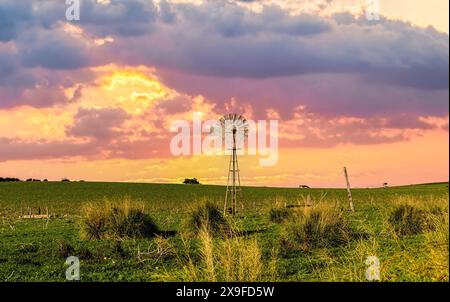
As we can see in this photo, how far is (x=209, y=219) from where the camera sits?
95.4 feet

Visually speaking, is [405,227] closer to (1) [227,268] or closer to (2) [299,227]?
(2) [299,227]

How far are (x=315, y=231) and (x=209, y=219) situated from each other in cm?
723

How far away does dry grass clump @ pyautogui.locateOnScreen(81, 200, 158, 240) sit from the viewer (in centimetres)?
2741

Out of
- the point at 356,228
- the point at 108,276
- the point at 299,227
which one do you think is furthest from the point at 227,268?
the point at 356,228

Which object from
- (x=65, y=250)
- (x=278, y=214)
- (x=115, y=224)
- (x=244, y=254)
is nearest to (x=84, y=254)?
(x=65, y=250)

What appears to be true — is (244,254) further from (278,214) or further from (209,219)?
(278,214)

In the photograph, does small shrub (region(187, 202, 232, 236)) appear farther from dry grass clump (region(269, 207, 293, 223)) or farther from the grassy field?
dry grass clump (region(269, 207, 293, 223))

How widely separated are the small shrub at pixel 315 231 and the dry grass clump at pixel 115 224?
737cm

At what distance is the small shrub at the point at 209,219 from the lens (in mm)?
28328

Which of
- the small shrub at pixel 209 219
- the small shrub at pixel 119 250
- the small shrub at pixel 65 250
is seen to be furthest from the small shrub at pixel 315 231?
the small shrub at pixel 65 250

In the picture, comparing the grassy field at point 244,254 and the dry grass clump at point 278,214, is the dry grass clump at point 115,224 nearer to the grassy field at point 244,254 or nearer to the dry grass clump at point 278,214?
the grassy field at point 244,254

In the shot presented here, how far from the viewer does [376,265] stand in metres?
12.7

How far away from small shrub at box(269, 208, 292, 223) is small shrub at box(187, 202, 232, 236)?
4.02 m
